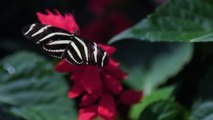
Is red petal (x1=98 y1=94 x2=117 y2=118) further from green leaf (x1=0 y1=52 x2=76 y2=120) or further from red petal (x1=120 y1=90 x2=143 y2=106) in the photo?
green leaf (x1=0 y1=52 x2=76 y2=120)

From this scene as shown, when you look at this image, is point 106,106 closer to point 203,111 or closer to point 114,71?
point 114,71

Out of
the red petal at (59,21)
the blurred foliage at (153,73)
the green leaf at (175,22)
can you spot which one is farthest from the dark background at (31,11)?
the red petal at (59,21)

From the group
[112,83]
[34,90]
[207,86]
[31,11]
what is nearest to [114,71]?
[112,83]

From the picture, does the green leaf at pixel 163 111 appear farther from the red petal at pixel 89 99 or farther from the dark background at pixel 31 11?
the dark background at pixel 31 11

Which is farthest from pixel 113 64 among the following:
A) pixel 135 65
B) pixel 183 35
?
pixel 135 65

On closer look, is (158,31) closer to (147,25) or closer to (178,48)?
(147,25)

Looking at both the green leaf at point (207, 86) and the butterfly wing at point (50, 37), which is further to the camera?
the green leaf at point (207, 86)
